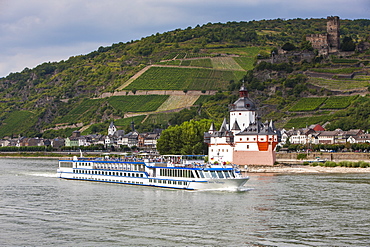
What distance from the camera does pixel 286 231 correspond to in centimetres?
2866

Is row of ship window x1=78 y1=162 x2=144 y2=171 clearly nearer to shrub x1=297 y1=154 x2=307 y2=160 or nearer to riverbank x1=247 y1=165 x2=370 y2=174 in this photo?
riverbank x1=247 y1=165 x2=370 y2=174

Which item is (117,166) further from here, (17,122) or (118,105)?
(17,122)

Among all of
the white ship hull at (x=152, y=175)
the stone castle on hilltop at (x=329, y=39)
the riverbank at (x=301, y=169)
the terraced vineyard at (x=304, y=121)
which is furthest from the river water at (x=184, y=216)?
the stone castle on hilltop at (x=329, y=39)

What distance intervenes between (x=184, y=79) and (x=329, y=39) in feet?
122

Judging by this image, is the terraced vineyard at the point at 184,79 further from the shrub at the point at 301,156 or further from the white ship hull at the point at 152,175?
the white ship hull at the point at 152,175

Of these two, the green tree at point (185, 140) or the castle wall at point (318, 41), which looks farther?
the castle wall at point (318, 41)

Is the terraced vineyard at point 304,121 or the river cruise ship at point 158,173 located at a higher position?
the terraced vineyard at point 304,121

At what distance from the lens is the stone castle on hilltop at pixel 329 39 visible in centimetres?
14500

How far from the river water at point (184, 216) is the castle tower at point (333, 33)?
103 metres

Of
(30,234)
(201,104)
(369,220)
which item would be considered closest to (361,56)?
(201,104)

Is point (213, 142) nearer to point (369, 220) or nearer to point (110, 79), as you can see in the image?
point (369, 220)

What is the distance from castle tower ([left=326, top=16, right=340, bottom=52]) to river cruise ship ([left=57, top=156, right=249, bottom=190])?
101 meters

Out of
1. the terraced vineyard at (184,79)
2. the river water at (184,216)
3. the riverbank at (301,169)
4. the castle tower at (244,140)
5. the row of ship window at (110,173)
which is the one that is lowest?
the river water at (184,216)

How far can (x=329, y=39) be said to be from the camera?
484ft
